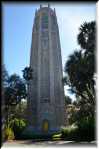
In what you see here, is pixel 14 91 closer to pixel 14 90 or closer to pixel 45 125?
pixel 14 90

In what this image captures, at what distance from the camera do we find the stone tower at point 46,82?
44.1 m

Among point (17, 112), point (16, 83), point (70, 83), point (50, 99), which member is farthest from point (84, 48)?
point (50, 99)

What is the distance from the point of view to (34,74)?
4453cm

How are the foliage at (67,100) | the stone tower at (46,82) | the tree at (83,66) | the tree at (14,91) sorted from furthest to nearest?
the stone tower at (46,82)
the foliage at (67,100)
the tree at (14,91)
the tree at (83,66)

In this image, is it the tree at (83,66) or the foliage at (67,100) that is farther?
the foliage at (67,100)

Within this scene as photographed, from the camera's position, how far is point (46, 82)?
45.7 metres

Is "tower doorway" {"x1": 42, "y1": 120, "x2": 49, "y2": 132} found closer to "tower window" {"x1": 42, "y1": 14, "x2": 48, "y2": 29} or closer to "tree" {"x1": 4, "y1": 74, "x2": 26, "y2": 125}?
"tree" {"x1": 4, "y1": 74, "x2": 26, "y2": 125}

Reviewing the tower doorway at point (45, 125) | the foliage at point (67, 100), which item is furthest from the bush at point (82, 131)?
the tower doorway at point (45, 125)

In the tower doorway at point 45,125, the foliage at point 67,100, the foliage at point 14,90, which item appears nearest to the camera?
the foliage at point 14,90

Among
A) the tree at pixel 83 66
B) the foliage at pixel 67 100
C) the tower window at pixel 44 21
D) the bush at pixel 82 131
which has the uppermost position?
the tower window at pixel 44 21

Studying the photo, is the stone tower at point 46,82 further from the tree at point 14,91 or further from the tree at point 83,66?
the tree at point 83,66

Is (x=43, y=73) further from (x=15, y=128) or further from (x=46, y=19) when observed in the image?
(x=15, y=128)

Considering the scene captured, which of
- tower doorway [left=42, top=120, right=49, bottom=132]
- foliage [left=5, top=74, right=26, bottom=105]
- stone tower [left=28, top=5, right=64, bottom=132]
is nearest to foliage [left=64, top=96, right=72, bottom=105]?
stone tower [left=28, top=5, right=64, bottom=132]

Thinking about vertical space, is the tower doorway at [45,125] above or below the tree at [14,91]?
below
